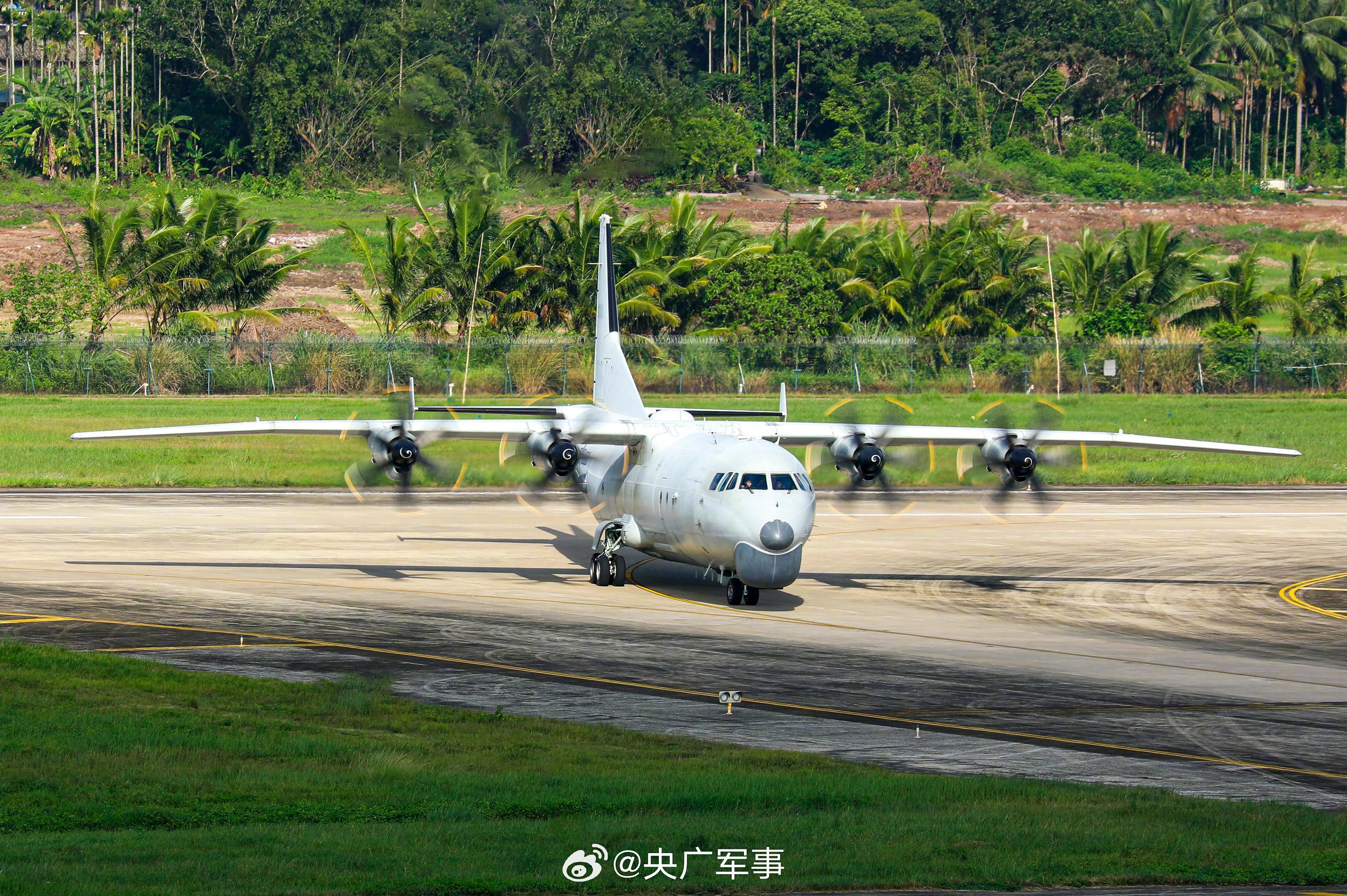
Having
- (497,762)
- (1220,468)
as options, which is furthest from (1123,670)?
(1220,468)

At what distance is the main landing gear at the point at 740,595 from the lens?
90.6 feet

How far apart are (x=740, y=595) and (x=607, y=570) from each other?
370cm

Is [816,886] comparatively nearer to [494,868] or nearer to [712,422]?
[494,868]

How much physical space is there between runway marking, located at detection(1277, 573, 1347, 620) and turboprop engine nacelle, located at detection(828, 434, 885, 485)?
8607mm

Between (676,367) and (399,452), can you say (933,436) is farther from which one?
(676,367)

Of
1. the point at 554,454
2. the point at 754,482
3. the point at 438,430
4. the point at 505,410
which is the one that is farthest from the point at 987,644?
the point at 438,430

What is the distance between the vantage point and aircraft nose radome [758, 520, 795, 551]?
25281 millimetres

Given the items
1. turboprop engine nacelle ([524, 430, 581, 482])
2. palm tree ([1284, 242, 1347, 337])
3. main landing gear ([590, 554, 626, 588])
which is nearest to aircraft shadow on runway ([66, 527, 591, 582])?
main landing gear ([590, 554, 626, 588])

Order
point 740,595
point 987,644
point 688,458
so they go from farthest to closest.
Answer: point 688,458
point 740,595
point 987,644

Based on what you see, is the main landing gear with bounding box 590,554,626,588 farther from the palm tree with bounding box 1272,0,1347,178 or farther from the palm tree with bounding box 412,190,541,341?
the palm tree with bounding box 1272,0,1347,178

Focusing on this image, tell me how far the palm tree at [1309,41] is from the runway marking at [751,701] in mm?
131027

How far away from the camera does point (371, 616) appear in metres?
25.6

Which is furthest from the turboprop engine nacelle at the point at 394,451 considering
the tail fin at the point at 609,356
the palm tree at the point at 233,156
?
the palm tree at the point at 233,156

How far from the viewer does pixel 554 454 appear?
29.7m
